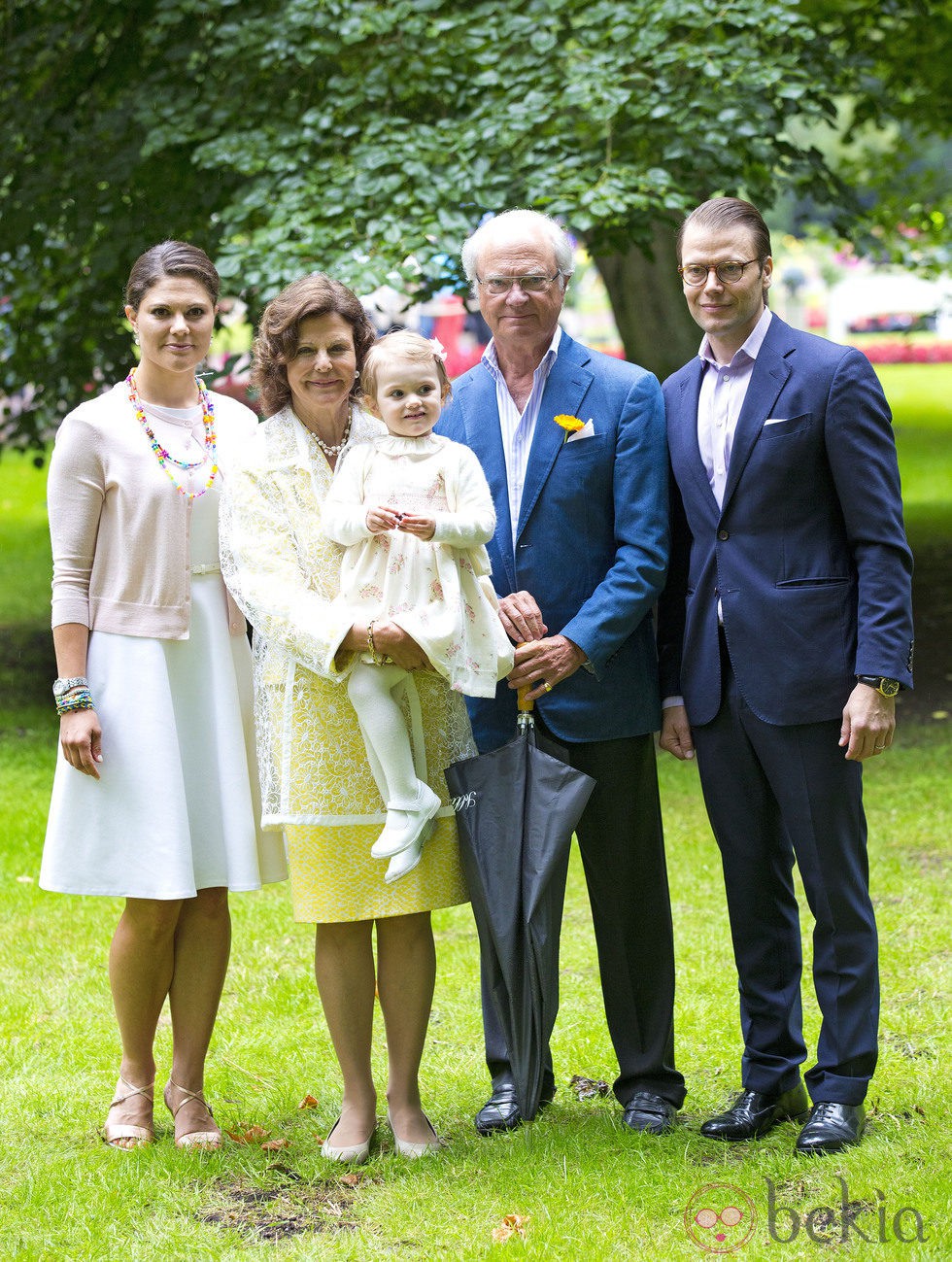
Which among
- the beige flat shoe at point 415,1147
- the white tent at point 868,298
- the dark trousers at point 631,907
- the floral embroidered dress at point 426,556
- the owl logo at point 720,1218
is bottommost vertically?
the owl logo at point 720,1218

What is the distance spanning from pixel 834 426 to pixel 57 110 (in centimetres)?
746

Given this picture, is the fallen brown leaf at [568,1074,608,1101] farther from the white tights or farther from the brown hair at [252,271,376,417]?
the brown hair at [252,271,376,417]

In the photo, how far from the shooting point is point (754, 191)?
8.04 metres

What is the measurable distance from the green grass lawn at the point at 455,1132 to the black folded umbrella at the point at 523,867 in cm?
35

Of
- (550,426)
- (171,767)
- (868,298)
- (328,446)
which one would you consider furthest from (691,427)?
(868,298)

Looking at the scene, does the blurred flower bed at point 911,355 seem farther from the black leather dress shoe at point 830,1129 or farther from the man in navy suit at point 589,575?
the black leather dress shoe at point 830,1129

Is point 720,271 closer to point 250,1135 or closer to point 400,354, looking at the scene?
point 400,354

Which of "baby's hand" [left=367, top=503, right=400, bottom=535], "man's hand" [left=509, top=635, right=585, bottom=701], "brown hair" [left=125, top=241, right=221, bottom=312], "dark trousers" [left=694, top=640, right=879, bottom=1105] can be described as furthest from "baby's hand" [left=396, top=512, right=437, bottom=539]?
"brown hair" [left=125, top=241, right=221, bottom=312]

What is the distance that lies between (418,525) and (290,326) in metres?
0.62

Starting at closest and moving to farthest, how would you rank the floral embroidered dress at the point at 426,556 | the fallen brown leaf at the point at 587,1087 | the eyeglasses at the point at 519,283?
the floral embroidered dress at the point at 426,556, the eyeglasses at the point at 519,283, the fallen brown leaf at the point at 587,1087

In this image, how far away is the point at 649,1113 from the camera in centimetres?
405

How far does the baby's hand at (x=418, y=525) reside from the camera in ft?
11.4

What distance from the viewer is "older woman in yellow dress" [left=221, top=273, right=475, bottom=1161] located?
3.72 m

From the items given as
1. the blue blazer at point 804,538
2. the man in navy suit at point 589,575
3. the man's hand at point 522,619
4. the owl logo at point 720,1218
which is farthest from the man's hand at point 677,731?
the owl logo at point 720,1218
